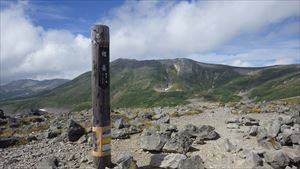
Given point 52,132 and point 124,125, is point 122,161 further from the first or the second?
point 52,132

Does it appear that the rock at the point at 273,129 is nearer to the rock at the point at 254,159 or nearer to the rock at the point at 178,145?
the rock at the point at 254,159

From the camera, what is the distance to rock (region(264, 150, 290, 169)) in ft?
57.5

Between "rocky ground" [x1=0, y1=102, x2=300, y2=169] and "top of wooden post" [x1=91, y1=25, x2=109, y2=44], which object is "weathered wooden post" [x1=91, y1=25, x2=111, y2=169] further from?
"rocky ground" [x1=0, y1=102, x2=300, y2=169]

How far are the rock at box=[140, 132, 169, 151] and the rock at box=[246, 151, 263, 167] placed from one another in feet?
15.3

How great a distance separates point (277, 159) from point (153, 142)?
6.75 metres

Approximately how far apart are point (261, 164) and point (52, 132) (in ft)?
55.5

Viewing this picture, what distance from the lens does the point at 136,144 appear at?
66.8ft

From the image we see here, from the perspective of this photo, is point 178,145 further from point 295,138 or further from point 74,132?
point 74,132

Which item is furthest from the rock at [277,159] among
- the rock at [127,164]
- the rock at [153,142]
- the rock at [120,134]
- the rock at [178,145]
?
the rock at [120,134]

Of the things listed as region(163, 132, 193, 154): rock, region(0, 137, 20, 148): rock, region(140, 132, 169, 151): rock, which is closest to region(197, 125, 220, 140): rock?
region(163, 132, 193, 154): rock

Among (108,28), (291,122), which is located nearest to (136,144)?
(108,28)

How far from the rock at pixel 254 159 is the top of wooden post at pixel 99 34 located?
32.7 feet

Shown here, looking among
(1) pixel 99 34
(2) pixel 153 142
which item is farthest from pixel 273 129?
(1) pixel 99 34

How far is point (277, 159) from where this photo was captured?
17.7 m
